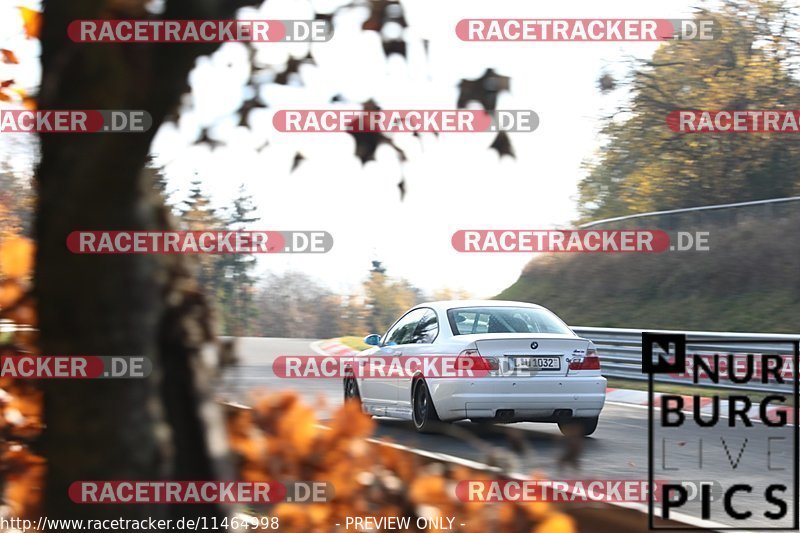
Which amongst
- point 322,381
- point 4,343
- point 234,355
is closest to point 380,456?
point 234,355

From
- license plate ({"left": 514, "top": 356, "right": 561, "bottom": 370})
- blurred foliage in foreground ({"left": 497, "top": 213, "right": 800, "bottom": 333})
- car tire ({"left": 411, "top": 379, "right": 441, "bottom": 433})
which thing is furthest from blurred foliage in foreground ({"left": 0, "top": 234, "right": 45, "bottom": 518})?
blurred foliage in foreground ({"left": 497, "top": 213, "right": 800, "bottom": 333})

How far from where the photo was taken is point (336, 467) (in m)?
2.74

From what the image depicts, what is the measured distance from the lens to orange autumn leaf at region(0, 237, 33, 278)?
3211 millimetres

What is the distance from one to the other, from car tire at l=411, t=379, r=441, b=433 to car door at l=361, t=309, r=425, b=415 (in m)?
0.54

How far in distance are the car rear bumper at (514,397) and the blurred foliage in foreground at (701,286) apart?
13.9 metres

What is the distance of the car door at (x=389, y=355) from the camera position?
12.4 meters

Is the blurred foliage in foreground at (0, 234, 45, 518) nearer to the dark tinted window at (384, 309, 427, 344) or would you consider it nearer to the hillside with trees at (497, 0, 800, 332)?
the dark tinted window at (384, 309, 427, 344)

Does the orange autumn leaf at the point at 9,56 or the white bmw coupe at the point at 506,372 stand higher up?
the orange autumn leaf at the point at 9,56

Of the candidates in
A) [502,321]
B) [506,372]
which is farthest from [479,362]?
[502,321]

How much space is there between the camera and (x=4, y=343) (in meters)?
3.54

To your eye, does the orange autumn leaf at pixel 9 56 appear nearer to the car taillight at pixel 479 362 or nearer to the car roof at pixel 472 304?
the car taillight at pixel 479 362

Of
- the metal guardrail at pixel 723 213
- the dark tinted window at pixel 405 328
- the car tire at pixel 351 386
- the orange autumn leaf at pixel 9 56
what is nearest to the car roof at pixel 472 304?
the dark tinted window at pixel 405 328

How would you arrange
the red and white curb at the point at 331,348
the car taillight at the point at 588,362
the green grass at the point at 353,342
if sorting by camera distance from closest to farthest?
the car taillight at the point at 588,362, the red and white curb at the point at 331,348, the green grass at the point at 353,342

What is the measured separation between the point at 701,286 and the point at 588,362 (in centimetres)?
1755
